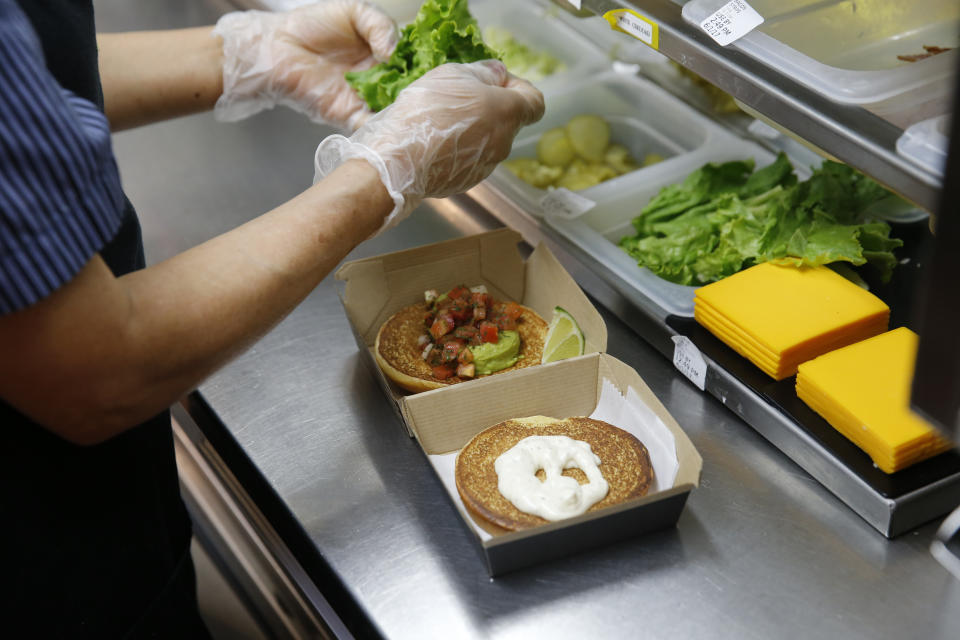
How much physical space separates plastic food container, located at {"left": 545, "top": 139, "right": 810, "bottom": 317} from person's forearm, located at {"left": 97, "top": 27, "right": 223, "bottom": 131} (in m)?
0.79

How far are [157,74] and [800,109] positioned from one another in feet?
3.94

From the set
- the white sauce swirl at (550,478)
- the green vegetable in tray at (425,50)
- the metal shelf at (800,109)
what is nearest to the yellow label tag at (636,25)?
the metal shelf at (800,109)

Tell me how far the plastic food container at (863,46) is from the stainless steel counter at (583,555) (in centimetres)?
63

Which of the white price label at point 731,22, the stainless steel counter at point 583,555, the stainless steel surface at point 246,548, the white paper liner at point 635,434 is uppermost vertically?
the white price label at point 731,22

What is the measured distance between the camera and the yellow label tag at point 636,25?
143cm

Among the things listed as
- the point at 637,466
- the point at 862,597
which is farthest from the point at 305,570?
the point at 862,597

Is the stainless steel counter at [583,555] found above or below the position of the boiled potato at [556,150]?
below

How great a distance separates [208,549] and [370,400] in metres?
1.10

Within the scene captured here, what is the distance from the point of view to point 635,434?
1.49 m

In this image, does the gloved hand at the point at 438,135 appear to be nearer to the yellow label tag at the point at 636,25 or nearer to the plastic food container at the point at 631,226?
the yellow label tag at the point at 636,25

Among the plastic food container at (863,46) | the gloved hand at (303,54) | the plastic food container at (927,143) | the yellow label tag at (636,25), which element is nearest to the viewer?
the plastic food container at (927,143)

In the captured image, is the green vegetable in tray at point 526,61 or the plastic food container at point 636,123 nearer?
the plastic food container at point 636,123

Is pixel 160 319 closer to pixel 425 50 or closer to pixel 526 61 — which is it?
pixel 425 50

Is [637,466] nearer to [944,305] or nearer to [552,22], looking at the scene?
[944,305]
